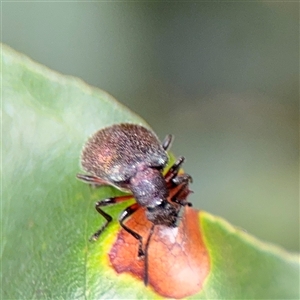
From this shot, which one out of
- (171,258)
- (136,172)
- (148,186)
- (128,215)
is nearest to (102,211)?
(128,215)

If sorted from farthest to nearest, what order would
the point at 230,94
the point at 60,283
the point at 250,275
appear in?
the point at 230,94 → the point at 250,275 → the point at 60,283

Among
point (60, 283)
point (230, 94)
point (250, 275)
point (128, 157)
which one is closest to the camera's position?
point (60, 283)

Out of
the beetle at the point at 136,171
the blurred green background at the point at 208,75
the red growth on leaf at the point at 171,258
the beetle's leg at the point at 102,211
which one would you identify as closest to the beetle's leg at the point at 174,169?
the beetle at the point at 136,171

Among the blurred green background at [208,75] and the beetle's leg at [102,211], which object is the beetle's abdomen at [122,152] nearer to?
the beetle's leg at [102,211]

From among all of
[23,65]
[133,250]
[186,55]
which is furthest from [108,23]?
[133,250]

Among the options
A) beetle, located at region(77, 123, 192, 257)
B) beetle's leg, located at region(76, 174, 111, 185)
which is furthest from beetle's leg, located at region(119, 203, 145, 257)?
beetle's leg, located at region(76, 174, 111, 185)

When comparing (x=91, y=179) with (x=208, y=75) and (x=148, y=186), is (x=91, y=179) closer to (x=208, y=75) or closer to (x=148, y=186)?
(x=148, y=186)

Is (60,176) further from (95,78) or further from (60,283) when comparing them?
(95,78)
